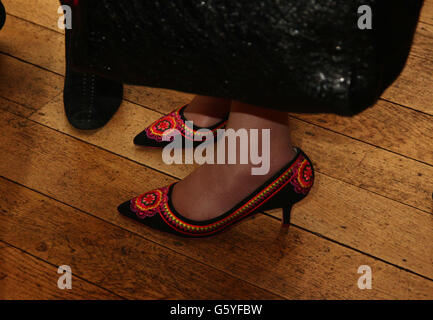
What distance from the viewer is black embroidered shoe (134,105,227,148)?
3.72 ft

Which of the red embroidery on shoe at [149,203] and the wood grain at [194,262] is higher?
the red embroidery on shoe at [149,203]

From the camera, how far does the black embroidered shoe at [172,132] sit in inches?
44.7

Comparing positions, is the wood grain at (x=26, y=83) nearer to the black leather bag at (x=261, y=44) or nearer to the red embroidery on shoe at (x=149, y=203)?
the red embroidery on shoe at (x=149, y=203)

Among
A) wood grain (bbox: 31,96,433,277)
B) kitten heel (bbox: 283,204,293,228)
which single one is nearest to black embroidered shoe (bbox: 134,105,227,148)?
wood grain (bbox: 31,96,433,277)

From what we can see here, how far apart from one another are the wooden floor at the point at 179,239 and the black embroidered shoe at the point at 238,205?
31 millimetres

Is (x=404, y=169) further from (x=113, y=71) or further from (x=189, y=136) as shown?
(x=113, y=71)

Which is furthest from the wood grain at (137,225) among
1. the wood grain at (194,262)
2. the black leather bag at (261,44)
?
the black leather bag at (261,44)

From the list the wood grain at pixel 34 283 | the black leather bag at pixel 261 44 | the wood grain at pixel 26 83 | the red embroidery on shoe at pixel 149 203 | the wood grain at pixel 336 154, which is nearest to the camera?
the black leather bag at pixel 261 44

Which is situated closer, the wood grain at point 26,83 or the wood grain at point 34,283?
the wood grain at point 34,283

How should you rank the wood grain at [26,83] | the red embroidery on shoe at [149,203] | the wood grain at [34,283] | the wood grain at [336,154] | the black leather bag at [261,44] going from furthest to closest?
the wood grain at [26,83] → the wood grain at [336,154] → the red embroidery on shoe at [149,203] → the wood grain at [34,283] → the black leather bag at [261,44]

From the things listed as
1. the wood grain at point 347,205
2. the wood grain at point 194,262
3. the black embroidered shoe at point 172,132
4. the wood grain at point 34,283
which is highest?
the black embroidered shoe at point 172,132

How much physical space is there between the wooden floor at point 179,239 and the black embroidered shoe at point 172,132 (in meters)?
0.03

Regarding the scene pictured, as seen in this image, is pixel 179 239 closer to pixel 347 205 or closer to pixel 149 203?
pixel 149 203

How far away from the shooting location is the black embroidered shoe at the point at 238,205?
940mm
